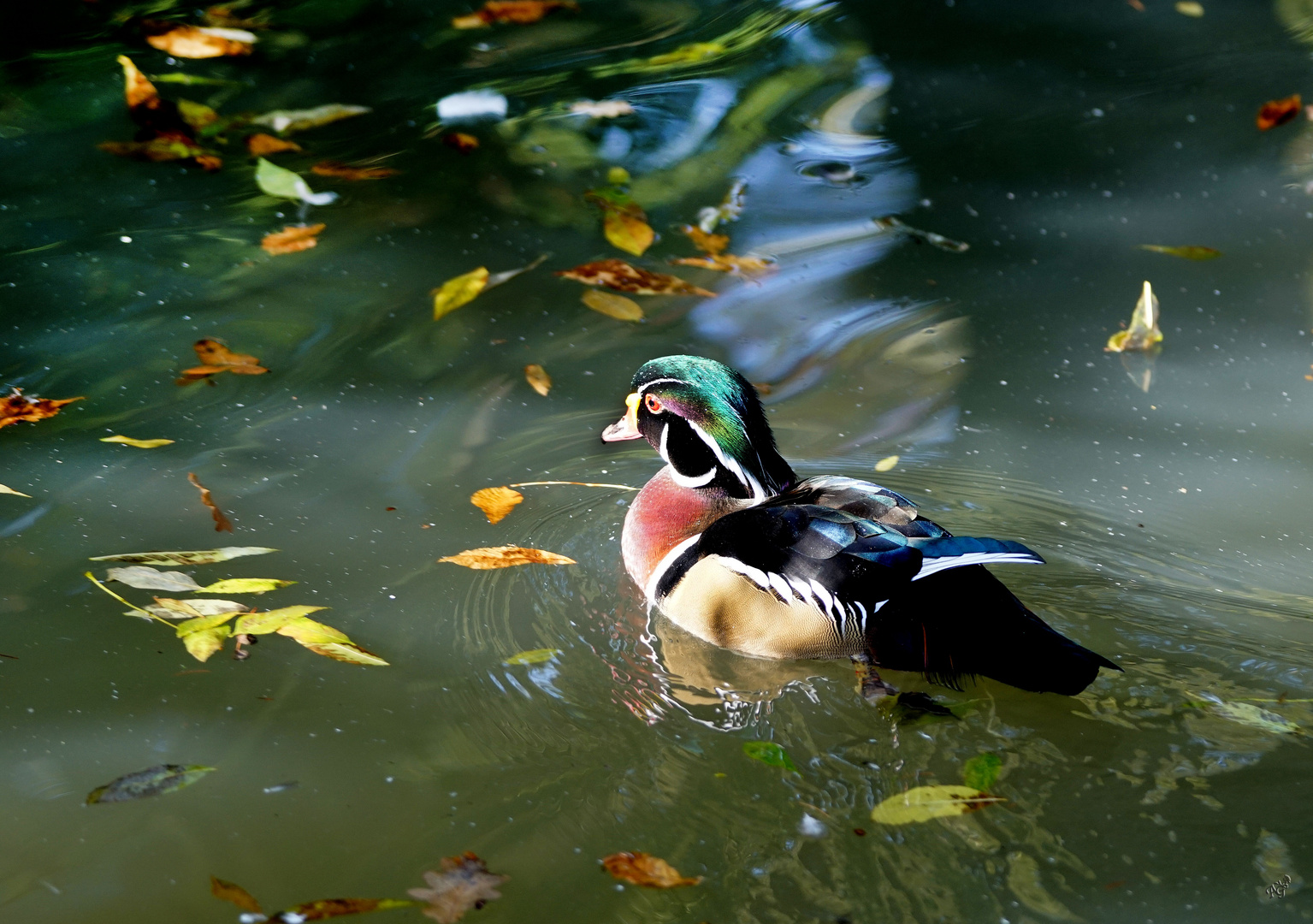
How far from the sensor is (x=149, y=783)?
240cm

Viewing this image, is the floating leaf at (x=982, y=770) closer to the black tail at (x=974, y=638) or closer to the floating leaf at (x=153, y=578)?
the black tail at (x=974, y=638)

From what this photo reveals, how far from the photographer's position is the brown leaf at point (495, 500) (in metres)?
3.38

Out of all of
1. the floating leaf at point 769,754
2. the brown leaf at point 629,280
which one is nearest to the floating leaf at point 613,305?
the brown leaf at point 629,280

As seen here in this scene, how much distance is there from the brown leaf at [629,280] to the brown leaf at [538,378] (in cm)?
56

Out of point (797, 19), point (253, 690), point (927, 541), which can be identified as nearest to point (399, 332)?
point (253, 690)

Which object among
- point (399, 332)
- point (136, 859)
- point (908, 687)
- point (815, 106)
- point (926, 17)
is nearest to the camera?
point (136, 859)

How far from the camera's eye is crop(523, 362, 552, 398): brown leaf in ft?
12.9

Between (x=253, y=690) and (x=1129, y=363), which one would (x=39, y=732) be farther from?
(x=1129, y=363)

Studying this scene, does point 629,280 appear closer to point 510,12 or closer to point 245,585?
point 245,585

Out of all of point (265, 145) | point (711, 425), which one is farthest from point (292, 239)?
point (711, 425)

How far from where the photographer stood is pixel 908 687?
9.43 ft

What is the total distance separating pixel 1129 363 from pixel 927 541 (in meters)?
1.90

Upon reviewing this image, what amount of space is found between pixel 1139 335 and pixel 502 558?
2489 mm

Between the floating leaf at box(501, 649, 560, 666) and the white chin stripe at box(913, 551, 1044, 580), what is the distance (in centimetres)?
92
